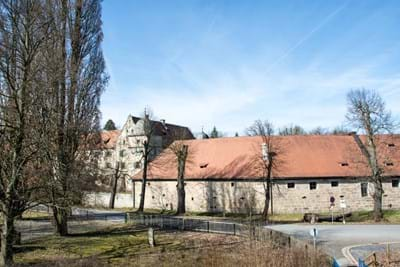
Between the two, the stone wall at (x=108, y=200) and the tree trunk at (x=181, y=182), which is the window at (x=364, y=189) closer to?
the tree trunk at (x=181, y=182)

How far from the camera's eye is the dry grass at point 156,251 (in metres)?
10.9

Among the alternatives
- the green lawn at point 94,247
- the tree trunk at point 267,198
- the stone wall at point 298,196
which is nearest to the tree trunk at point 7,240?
the green lawn at point 94,247

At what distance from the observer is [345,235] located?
2414 centimetres

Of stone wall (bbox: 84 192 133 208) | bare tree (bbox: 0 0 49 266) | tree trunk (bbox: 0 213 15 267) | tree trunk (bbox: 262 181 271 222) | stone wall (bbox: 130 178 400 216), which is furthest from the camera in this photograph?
stone wall (bbox: 84 192 133 208)

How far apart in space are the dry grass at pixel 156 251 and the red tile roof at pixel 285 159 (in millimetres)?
15915

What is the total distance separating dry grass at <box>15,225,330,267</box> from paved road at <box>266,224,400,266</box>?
161 inches

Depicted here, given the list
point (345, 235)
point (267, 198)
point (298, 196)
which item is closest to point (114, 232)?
point (345, 235)

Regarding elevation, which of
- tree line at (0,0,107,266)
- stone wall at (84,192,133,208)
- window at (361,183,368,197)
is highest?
tree line at (0,0,107,266)

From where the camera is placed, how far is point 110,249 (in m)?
20.1

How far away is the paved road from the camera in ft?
65.8

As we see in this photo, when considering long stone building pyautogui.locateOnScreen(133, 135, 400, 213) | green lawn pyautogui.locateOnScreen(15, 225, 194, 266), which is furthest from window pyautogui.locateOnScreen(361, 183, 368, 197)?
green lawn pyautogui.locateOnScreen(15, 225, 194, 266)

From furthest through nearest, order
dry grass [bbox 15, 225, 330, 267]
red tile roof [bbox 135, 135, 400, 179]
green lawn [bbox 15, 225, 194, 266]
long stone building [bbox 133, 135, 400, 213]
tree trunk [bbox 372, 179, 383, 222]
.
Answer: red tile roof [bbox 135, 135, 400, 179], long stone building [bbox 133, 135, 400, 213], tree trunk [bbox 372, 179, 383, 222], green lawn [bbox 15, 225, 194, 266], dry grass [bbox 15, 225, 330, 267]

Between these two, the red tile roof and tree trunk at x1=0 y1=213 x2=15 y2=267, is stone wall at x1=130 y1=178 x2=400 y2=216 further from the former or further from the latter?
tree trunk at x1=0 y1=213 x2=15 y2=267

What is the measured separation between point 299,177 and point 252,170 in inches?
179
